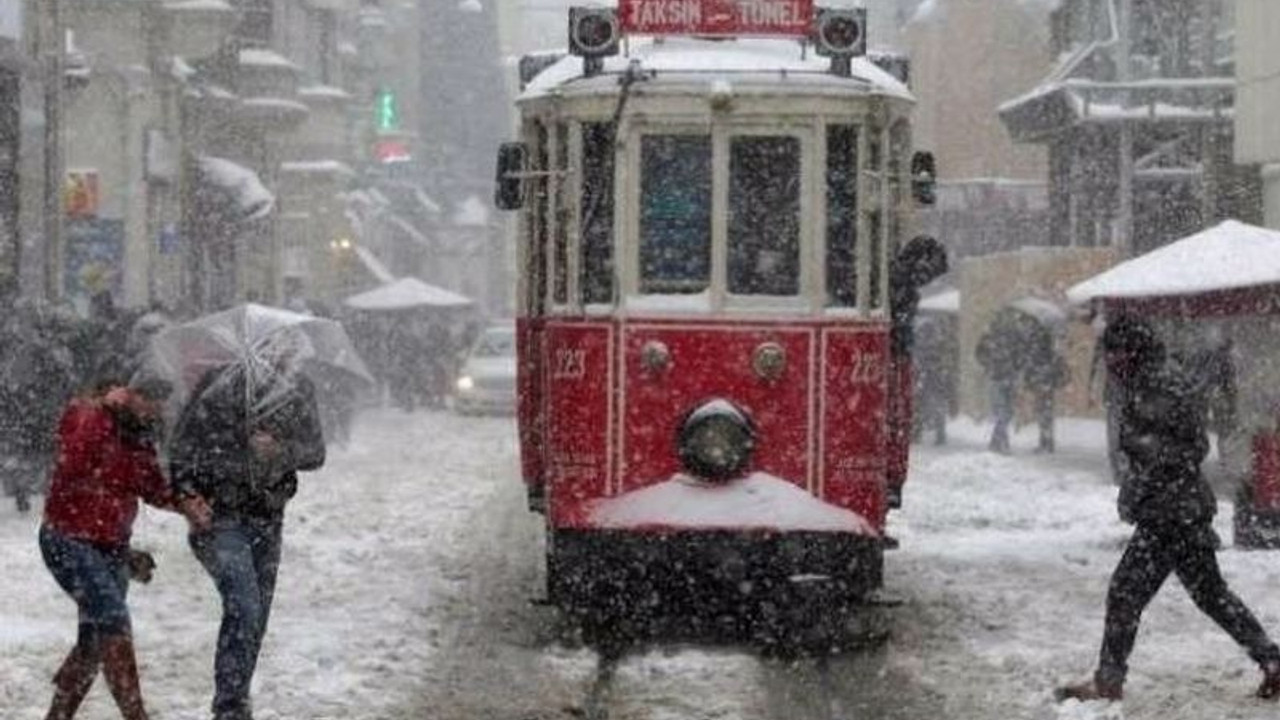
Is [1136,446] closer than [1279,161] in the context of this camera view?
Yes

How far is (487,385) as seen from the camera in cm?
4056

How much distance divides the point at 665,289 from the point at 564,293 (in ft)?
1.83

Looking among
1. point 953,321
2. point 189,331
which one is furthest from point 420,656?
point 953,321

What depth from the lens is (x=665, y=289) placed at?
12.9 metres

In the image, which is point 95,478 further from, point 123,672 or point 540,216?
point 540,216

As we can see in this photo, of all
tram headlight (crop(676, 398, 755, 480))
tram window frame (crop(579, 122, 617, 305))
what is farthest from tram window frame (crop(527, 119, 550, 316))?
tram headlight (crop(676, 398, 755, 480))

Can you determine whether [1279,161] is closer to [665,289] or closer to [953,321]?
[953,321]

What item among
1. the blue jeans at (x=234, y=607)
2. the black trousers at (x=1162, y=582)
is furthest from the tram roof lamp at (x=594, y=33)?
the blue jeans at (x=234, y=607)

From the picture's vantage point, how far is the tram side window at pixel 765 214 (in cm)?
1287

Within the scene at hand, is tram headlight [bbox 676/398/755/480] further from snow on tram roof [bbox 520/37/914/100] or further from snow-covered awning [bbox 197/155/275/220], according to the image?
snow-covered awning [bbox 197/155/275/220]

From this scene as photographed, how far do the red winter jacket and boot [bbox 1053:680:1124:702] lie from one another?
13.3 feet

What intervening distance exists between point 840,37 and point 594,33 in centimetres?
125

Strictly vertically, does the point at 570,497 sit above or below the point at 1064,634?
above

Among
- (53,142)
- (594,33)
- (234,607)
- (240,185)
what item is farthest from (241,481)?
(240,185)
